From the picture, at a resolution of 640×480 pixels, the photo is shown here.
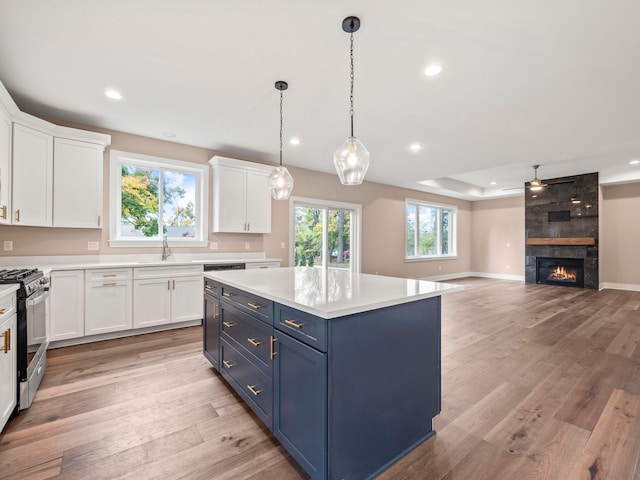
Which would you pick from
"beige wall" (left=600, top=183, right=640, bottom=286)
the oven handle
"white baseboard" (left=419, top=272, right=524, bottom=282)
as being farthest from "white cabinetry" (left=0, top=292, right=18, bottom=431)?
"beige wall" (left=600, top=183, right=640, bottom=286)

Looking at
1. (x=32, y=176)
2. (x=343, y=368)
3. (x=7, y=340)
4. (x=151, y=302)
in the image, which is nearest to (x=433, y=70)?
(x=343, y=368)

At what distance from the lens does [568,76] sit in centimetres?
265

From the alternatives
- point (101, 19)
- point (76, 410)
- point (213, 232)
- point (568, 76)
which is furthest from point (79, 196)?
point (568, 76)

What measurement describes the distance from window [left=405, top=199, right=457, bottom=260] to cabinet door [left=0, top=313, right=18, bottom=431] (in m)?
7.33

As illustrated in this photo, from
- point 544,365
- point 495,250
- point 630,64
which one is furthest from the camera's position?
point 495,250

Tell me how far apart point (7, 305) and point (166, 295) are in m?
1.98

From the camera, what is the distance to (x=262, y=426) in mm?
1916

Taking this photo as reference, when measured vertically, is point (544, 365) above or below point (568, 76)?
below

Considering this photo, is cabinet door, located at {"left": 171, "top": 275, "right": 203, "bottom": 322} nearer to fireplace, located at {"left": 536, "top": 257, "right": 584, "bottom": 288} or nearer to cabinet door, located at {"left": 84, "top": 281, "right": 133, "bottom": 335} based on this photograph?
cabinet door, located at {"left": 84, "top": 281, "right": 133, "bottom": 335}

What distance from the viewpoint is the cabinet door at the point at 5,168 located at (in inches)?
107

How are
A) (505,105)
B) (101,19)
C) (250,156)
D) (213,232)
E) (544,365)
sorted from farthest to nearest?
(250,156) → (213,232) → (505,105) → (544,365) → (101,19)

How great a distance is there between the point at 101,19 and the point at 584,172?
349 inches

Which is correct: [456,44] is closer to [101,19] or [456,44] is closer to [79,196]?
[101,19]

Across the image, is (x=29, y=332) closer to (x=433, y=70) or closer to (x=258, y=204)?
(x=258, y=204)
